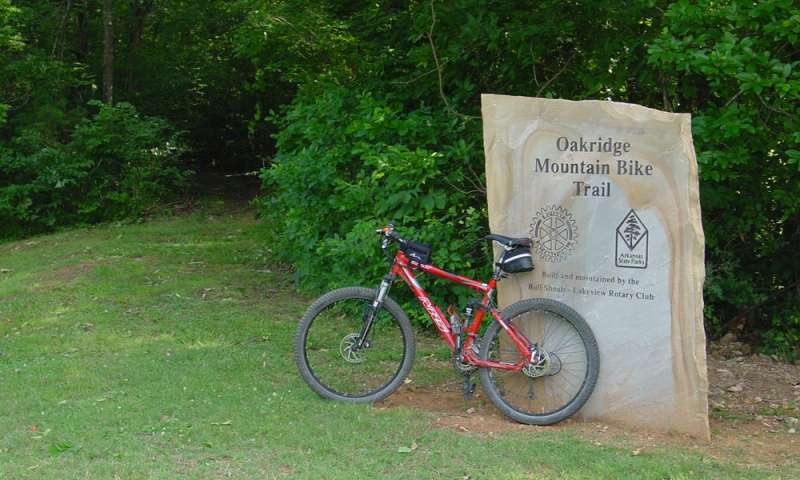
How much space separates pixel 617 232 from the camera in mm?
5375

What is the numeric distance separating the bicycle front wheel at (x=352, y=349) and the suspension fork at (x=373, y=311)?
0.7 inches

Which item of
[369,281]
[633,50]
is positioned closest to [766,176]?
[633,50]

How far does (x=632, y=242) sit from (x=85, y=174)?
1205cm

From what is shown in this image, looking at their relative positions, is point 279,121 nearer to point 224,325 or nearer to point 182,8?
point 224,325

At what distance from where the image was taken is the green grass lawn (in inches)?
188

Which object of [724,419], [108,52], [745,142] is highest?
[108,52]

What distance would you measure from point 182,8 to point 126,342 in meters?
12.0

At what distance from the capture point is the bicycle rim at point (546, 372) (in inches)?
216

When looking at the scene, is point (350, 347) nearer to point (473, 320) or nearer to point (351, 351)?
point (351, 351)

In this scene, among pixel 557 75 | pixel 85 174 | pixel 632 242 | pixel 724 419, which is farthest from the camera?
pixel 85 174

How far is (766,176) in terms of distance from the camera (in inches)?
301

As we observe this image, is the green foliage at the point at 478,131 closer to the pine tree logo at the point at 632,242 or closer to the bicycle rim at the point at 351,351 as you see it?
the bicycle rim at the point at 351,351

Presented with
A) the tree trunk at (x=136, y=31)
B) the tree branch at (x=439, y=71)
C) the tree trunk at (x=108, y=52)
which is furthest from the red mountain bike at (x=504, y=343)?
the tree trunk at (x=136, y=31)

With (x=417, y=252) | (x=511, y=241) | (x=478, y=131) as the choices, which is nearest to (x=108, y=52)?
(x=478, y=131)
